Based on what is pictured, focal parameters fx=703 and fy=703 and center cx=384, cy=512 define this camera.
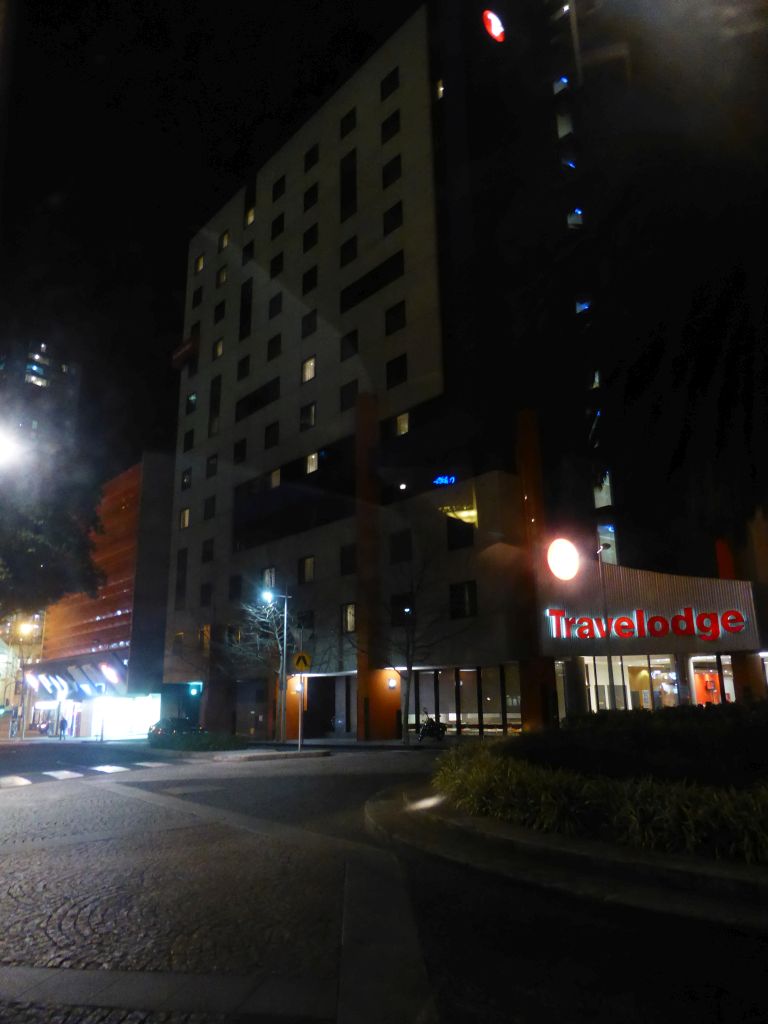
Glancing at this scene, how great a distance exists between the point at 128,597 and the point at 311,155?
34631 mm

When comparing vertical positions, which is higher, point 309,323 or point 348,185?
point 348,185

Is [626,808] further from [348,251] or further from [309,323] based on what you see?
[309,323]

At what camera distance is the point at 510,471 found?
32.5 m

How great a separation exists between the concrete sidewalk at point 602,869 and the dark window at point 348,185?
40.0 meters

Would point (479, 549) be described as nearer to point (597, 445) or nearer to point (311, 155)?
point (597, 445)

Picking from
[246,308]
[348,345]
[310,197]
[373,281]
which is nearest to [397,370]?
[348,345]

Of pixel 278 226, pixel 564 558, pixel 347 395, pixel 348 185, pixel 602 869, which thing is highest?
pixel 278 226

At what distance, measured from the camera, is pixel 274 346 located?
4531 cm

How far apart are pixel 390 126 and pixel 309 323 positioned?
11.9 m

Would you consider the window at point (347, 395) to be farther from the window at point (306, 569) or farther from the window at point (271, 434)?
the window at point (306, 569)

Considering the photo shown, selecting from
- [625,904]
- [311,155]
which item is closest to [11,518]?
[625,904]

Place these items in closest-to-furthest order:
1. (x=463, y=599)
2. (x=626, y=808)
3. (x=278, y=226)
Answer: (x=626, y=808), (x=463, y=599), (x=278, y=226)

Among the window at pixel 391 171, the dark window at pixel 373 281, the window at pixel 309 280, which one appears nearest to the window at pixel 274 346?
the window at pixel 309 280

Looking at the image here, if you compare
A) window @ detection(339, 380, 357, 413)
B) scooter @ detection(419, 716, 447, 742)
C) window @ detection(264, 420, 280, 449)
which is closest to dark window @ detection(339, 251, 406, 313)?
window @ detection(339, 380, 357, 413)
